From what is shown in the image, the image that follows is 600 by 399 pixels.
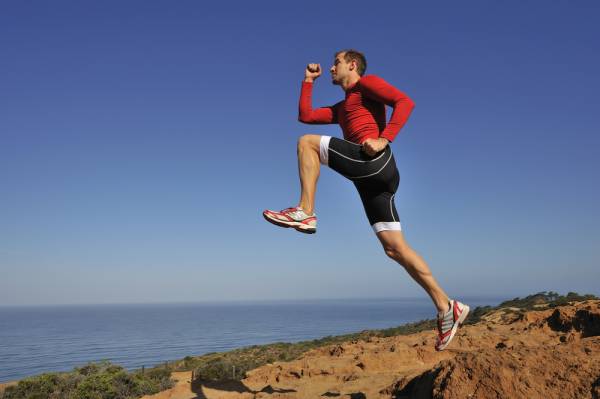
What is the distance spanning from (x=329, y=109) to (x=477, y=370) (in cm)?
311

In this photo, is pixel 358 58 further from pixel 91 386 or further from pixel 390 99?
pixel 91 386

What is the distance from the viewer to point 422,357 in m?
10.1

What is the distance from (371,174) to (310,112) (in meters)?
1.13

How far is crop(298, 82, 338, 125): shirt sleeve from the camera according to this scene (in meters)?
4.76

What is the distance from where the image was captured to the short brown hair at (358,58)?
4.58 metres

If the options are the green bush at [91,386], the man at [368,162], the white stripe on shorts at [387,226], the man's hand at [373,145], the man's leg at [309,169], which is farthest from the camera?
the green bush at [91,386]

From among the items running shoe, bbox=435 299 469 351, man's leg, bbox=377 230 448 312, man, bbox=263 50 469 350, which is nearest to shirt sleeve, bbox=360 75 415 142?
man, bbox=263 50 469 350

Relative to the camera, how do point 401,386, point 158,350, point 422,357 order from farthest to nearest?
point 158,350 → point 422,357 → point 401,386

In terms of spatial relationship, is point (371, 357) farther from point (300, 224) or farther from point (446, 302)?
point (300, 224)

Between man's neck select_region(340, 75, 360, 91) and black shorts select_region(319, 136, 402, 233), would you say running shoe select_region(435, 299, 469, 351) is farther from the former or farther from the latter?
man's neck select_region(340, 75, 360, 91)

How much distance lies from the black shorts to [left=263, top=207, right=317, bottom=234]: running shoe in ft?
1.78

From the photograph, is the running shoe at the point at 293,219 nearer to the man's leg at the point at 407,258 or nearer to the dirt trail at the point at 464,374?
the man's leg at the point at 407,258

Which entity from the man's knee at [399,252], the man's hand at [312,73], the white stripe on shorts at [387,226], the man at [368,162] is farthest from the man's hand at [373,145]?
the man's hand at [312,73]

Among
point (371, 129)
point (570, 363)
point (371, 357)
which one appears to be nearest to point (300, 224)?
point (371, 129)
